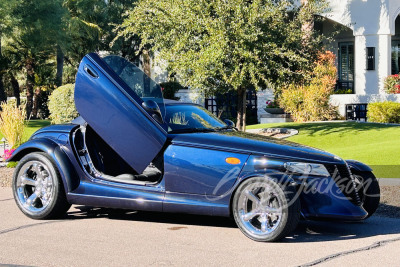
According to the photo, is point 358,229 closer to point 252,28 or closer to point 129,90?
point 129,90

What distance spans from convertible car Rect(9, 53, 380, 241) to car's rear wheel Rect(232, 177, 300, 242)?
0.4 inches

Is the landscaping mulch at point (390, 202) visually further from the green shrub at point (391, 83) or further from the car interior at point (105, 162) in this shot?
the green shrub at point (391, 83)

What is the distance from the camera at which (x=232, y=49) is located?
16.8 m

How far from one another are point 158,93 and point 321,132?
1245cm

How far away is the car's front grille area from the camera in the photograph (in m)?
6.79

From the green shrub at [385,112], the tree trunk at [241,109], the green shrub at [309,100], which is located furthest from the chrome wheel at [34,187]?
the green shrub at [385,112]

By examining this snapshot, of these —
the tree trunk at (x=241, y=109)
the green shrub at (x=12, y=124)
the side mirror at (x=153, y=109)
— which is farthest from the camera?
the tree trunk at (x=241, y=109)

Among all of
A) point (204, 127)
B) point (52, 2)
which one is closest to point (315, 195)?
point (204, 127)

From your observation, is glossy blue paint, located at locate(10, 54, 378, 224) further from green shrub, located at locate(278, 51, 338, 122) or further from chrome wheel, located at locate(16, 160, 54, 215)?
green shrub, located at locate(278, 51, 338, 122)

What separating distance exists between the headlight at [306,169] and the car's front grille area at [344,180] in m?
0.10

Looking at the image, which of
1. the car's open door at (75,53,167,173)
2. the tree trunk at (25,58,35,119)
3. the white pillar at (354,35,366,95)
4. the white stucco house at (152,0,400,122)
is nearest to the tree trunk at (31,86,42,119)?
the tree trunk at (25,58,35,119)

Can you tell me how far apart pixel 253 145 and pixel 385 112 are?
16.8 metres

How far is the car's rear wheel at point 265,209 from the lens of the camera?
6496mm

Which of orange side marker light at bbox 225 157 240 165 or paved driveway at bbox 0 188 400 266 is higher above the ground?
orange side marker light at bbox 225 157 240 165
